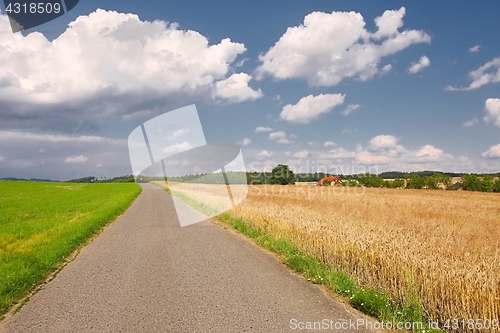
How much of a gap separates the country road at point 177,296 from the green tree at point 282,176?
8761cm

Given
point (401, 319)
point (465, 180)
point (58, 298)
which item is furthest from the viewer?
point (465, 180)

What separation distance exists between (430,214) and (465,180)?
185 ft

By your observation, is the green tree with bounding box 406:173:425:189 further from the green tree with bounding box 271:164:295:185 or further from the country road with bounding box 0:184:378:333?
the country road with bounding box 0:184:378:333

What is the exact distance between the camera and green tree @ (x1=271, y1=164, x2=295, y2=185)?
318ft

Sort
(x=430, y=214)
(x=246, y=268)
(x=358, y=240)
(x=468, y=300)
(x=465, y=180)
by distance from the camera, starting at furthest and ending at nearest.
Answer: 1. (x=465, y=180)
2. (x=430, y=214)
3. (x=246, y=268)
4. (x=358, y=240)
5. (x=468, y=300)

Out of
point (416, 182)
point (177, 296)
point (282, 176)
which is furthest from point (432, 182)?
point (177, 296)

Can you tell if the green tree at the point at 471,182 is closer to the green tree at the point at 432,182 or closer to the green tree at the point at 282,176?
the green tree at the point at 432,182

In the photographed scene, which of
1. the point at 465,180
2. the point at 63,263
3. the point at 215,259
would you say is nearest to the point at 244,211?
the point at 215,259

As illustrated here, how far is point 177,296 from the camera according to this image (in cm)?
A: 569

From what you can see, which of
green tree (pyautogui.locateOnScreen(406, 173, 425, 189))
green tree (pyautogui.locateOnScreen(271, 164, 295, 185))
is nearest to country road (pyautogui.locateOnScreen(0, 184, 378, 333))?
green tree (pyautogui.locateOnScreen(406, 173, 425, 189))

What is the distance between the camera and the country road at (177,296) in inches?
183

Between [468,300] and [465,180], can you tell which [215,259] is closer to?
[468,300]

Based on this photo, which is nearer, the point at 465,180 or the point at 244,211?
the point at 244,211

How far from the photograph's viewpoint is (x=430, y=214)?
1547 cm
